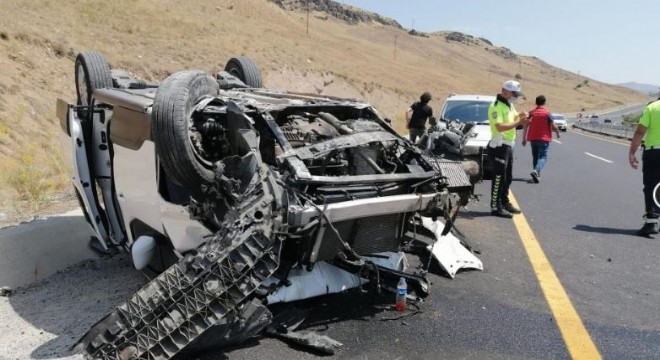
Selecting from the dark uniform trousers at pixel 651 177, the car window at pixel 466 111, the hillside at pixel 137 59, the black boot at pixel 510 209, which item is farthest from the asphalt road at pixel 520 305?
the car window at pixel 466 111

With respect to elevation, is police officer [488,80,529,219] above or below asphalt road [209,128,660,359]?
above

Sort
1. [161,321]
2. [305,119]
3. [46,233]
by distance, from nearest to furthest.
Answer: [161,321], [305,119], [46,233]

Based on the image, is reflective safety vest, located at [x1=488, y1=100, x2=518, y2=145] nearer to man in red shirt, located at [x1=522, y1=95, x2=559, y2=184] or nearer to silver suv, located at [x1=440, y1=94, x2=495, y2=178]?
silver suv, located at [x1=440, y1=94, x2=495, y2=178]

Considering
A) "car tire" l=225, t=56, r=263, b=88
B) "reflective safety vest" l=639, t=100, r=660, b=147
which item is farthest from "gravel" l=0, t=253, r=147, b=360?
"reflective safety vest" l=639, t=100, r=660, b=147

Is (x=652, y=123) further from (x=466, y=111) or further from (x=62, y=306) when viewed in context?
(x=62, y=306)

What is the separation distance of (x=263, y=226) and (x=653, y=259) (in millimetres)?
4553

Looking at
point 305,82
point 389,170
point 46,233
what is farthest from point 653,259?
point 305,82

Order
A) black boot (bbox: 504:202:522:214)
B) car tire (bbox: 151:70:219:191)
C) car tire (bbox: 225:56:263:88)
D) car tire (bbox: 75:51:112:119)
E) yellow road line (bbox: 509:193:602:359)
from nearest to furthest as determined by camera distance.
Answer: yellow road line (bbox: 509:193:602:359) → car tire (bbox: 151:70:219:191) → car tire (bbox: 75:51:112:119) → car tire (bbox: 225:56:263:88) → black boot (bbox: 504:202:522:214)

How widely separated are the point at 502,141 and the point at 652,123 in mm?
1825

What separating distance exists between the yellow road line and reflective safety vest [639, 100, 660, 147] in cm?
204

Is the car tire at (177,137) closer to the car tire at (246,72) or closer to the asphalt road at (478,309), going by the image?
the asphalt road at (478,309)

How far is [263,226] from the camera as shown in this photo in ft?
11.3

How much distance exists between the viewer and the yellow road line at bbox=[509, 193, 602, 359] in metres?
3.78

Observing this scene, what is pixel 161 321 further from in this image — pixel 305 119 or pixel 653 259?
pixel 653 259
